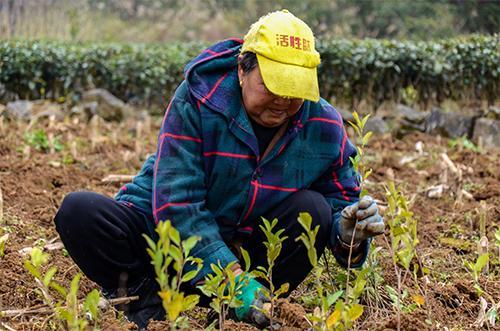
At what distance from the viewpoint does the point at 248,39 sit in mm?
2340

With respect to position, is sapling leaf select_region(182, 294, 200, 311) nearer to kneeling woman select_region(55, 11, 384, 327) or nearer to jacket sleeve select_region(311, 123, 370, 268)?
kneeling woman select_region(55, 11, 384, 327)

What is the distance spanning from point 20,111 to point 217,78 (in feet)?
16.8

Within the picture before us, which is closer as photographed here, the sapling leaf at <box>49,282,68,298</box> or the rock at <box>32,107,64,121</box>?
the sapling leaf at <box>49,282,68,298</box>

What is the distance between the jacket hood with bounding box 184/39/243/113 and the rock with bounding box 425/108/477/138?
5118 millimetres

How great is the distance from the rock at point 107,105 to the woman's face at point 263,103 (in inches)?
209

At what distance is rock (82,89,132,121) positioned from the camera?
24.7ft

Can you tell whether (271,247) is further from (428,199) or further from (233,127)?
(428,199)

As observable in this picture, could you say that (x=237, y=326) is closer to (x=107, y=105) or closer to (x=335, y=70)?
(x=107, y=105)

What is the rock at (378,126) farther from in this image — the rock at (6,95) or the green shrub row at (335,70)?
the rock at (6,95)

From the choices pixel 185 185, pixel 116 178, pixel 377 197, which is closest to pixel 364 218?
pixel 185 185

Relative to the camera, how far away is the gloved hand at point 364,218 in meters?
2.19

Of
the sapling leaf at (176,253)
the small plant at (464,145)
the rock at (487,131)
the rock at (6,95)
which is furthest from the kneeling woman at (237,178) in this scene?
the rock at (6,95)

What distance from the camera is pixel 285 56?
222 cm

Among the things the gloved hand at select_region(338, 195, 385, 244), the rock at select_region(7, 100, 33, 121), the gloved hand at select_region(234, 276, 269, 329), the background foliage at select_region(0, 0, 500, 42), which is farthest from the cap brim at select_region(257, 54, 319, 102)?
the background foliage at select_region(0, 0, 500, 42)
